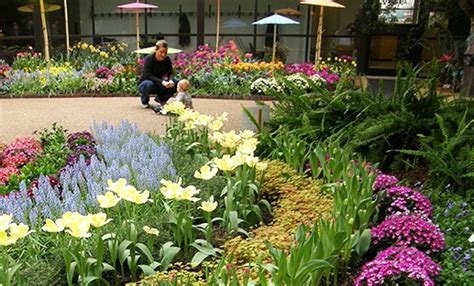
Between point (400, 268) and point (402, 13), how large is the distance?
45.5 feet

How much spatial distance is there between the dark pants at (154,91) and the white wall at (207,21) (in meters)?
7.32

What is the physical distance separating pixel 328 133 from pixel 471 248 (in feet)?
6.88

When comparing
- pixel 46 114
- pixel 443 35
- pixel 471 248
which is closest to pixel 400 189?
pixel 471 248

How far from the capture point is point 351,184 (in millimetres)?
2836

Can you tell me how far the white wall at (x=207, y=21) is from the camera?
14828mm

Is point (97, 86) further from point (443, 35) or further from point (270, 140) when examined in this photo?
point (443, 35)

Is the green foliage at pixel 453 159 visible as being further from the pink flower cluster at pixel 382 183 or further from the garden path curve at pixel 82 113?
the garden path curve at pixel 82 113

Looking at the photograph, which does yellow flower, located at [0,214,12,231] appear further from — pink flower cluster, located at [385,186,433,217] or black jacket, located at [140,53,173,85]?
black jacket, located at [140,53,173,85]

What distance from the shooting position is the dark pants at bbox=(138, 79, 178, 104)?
25.8 feet

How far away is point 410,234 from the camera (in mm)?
2465

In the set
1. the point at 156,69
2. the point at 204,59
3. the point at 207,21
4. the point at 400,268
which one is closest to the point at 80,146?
the point at 400,268

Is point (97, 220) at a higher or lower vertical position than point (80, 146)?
higher

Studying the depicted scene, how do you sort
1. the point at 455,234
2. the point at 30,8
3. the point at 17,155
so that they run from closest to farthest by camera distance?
the point at 455,234
the point at 17,155
the point at 30,8

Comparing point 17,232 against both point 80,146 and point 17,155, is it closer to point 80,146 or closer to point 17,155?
point 80,146
